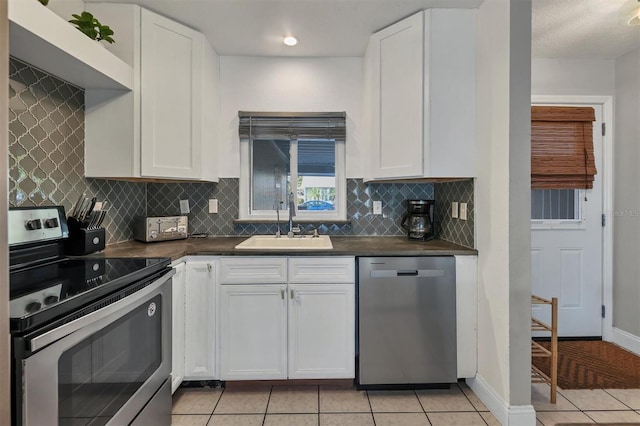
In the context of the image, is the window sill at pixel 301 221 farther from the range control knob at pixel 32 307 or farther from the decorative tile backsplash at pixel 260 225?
the range control knob at pixel 32 307

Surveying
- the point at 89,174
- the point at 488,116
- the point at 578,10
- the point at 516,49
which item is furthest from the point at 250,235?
the point at 578,10

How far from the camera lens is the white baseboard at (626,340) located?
262 centimetres

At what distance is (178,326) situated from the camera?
→ 191cm

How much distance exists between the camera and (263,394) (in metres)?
2.05

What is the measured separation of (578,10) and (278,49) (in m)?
2.03

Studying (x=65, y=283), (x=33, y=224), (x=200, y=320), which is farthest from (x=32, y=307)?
(x=200, y=320)

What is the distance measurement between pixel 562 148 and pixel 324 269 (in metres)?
2.37

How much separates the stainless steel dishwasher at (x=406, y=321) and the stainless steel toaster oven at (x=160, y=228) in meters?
1.43

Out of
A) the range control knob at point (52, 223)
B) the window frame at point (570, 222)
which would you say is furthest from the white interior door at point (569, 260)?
the range control knob at point (52, 223)

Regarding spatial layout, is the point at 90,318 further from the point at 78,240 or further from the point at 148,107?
the point at 148,107

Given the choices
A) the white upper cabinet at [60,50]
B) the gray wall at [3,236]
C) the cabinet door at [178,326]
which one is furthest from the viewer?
the cabinet door at [178,326]

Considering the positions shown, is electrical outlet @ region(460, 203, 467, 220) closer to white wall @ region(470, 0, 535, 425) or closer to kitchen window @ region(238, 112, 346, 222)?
white wall @ region(470, 0, 535, 425)

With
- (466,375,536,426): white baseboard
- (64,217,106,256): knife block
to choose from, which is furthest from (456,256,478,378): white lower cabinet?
(64,217,106,256): knife block

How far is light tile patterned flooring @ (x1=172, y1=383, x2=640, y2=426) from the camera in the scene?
1.80m
